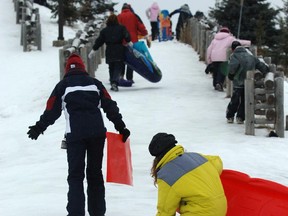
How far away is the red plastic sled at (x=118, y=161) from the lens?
710 cm

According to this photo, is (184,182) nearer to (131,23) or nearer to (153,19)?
(131,23)

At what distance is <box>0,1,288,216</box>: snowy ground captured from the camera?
8.02 metres

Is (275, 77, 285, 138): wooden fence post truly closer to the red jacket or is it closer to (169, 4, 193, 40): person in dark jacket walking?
the red jacket

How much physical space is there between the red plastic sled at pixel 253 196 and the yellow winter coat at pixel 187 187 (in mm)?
470

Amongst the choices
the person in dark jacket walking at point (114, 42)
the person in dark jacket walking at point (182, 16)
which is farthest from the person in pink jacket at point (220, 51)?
the person in dark jacket walking at point (182, 16)

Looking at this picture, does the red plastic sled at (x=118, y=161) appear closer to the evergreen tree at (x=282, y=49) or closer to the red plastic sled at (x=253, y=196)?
the red plastic sled at (x=253, y=196)

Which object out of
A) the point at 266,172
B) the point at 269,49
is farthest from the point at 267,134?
the point at 269,49

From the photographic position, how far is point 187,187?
200 inches

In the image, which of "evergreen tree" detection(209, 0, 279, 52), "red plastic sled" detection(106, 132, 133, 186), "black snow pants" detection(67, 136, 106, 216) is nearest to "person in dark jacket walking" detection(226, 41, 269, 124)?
"red plastic sled" detection(106, 132, 133, 186)

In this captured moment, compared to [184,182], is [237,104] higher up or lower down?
lower down

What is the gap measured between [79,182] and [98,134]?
1.51 feet

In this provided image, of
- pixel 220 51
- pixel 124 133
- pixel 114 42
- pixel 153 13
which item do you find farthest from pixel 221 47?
pixel 153 13

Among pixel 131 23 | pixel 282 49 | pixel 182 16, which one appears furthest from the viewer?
pixel 282 49

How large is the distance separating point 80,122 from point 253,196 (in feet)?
5.52
